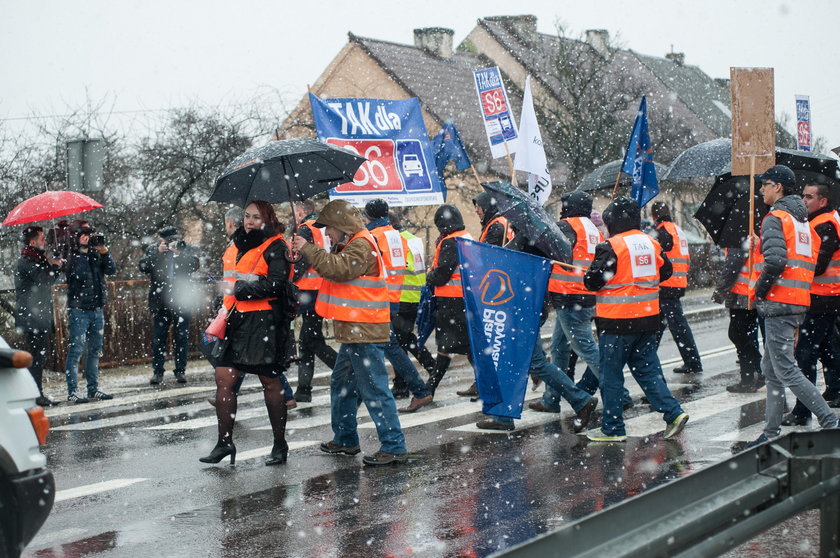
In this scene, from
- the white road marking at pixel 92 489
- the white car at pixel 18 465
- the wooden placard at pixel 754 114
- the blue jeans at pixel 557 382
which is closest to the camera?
the white car at pixel 18 465

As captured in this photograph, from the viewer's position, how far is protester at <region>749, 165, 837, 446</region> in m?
7.51

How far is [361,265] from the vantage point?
24.5 feet

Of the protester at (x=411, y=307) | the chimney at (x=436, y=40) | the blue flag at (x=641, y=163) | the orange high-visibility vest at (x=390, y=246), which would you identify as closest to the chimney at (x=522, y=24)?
the chimney at (x=436, y=40)

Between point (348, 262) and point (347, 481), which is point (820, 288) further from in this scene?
point (347, 481)

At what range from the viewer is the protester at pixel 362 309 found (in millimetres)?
7500

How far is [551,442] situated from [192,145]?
1228cm

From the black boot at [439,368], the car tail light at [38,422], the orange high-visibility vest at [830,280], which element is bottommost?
the black boot at [439,368]

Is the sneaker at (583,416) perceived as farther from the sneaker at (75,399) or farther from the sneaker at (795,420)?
the sneaker at (75,399)

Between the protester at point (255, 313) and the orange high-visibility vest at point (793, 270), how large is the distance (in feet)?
10.9

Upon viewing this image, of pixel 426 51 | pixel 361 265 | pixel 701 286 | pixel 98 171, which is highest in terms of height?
pixel 426 51

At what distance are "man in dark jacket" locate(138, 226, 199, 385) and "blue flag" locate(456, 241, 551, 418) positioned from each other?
19.7 ft

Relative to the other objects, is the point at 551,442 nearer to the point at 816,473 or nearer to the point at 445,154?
the point at 816,473

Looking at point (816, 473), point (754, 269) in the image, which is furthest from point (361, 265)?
point (816, 473)

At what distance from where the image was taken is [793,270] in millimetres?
7562
